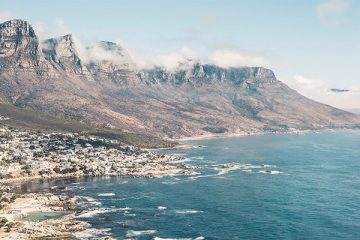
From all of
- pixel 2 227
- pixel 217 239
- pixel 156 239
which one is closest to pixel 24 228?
pixel 2 227

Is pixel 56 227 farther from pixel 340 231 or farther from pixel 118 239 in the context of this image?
pixel 340 231

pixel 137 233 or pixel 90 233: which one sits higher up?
pixel 90 233

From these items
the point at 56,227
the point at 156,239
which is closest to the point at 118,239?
the point at 156,239

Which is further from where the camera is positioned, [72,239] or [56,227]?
[56,227]

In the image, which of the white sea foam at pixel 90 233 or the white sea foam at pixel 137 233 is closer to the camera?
the white sea foam at pixel 90 233

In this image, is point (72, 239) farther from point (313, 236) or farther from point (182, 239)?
point (313, 236)

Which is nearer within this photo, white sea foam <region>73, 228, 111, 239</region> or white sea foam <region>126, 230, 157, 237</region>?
white sea foam <region>73, 228, 111, 239</region>

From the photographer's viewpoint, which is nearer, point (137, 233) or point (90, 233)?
point (90, 233)
